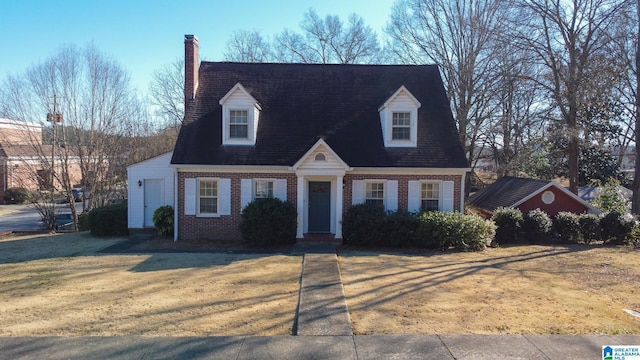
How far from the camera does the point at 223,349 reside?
600cm

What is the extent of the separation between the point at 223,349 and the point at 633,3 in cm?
2606

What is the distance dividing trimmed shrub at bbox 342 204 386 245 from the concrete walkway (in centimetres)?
809

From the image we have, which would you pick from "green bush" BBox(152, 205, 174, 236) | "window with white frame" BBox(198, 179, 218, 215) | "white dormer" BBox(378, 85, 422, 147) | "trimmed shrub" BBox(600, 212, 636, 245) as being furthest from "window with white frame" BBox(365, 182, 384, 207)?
"trimmed shrub" BBox(600, 212, 636, 245)

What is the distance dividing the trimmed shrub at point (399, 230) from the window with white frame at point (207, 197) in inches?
253

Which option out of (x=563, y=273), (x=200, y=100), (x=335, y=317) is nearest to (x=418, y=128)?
(x=563, y=273)

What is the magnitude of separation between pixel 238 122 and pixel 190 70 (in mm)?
3561

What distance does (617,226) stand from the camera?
17.0m

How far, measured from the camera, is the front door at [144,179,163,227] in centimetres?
1803

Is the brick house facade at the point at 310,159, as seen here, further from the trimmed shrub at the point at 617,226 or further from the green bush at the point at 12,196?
the green bush at the point at 12,196

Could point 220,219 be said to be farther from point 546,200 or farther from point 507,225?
point 546,200

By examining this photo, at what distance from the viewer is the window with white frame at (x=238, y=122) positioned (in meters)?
16.4

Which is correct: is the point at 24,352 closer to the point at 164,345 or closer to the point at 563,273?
the point at 164,345

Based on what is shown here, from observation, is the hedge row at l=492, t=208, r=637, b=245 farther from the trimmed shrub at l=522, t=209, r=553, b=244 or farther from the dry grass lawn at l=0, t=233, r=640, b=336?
the dry grass lawn at l=0, t=233, r=640, b=336

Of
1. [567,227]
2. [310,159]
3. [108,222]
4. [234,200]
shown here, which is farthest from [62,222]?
[567,227]
